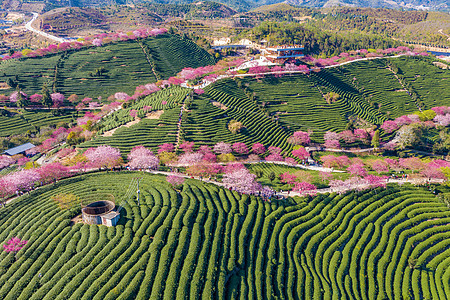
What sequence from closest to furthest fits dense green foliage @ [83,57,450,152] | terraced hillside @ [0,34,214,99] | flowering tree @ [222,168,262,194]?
flowering tree @ [222,168,262,194]
dense green foliage @ [83,57,450,152]
terraced hillside @ [0,34,214,99]

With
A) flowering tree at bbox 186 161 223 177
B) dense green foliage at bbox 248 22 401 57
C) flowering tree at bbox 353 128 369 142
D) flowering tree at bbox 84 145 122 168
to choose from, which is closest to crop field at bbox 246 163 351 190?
flowering tree at bbox 186 161 223 177

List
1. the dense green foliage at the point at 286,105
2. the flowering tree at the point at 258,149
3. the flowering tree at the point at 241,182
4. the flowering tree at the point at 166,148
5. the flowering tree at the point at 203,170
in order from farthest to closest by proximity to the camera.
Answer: the dense green foliage at the point at 286,105
the flowering tree at the point at 258,149
the flowering tree at the point at 166,148
the flowering tree at the point at 203,170
the flowering tree at the point at 241,182

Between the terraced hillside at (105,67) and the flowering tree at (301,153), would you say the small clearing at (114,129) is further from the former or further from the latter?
the flowering tree at (301,153)

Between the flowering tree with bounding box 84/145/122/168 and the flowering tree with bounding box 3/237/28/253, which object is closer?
the flowering tree with bounding box 3/237/28/253

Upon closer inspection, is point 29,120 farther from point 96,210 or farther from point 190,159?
point 96,210

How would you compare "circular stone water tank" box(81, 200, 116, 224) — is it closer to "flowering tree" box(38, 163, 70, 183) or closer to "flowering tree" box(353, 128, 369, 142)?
"flowering tree" box(38, 163, 70, 183)

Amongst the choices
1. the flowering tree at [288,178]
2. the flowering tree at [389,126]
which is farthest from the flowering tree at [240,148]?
the flowering tree at [389,126]

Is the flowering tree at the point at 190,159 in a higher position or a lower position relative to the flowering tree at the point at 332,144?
higher
